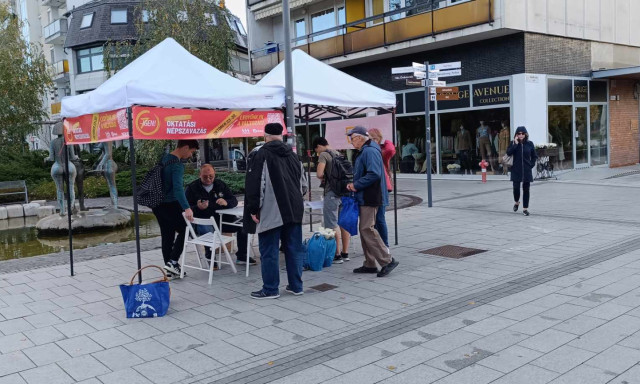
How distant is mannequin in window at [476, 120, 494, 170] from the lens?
18.8 meters

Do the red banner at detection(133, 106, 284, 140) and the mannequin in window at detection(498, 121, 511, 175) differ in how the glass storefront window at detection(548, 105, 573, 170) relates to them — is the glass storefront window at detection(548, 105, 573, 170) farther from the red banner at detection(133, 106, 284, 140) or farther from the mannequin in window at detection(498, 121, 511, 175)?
the red banner at detection(133, 106, 284, 140)

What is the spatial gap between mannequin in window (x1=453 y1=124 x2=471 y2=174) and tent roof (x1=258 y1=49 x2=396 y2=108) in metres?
11.3

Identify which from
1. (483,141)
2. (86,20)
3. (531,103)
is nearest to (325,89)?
(531,103)

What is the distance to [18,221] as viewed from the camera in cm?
1432

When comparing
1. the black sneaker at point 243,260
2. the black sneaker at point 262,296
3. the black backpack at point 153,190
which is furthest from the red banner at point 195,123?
the black sneaker at point 262,296

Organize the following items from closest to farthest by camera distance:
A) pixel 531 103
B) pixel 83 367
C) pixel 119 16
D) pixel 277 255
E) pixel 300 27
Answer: pixel 83 367 < pixel 277 255 < pixel 531 103 < pixel 300 27 < pixel 119 16

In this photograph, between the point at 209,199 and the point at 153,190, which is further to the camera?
the point at 209,199

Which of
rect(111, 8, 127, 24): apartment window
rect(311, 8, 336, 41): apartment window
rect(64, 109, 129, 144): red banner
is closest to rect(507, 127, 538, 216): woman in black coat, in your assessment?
rect(64, 109, 129, 144): red banner

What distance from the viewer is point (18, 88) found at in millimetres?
22359

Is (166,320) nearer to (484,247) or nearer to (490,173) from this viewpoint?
(484,247)

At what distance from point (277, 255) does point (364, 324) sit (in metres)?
1.36

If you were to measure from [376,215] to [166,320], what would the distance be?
2.95 metres

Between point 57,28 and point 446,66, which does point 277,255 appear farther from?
point 57,28

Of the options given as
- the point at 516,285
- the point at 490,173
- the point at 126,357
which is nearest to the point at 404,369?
the point at 126,357
